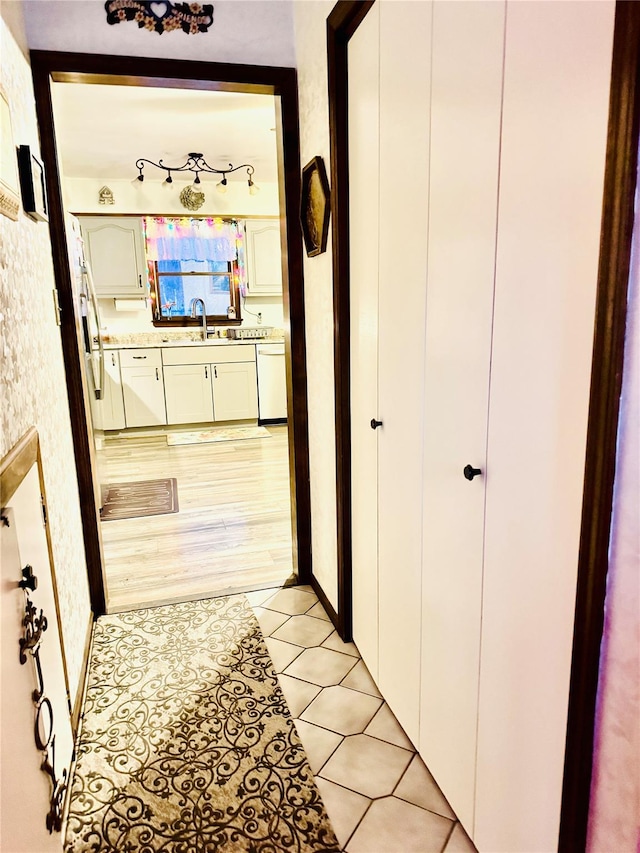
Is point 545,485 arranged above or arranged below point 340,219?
below

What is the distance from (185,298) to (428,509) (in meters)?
5.54

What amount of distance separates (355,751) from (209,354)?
15.5ft

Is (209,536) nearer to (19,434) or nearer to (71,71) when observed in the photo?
(19,434)

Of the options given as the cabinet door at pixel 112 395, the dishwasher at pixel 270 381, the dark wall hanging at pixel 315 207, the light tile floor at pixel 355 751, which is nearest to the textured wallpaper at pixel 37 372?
the light tile floor at pixel 355 751

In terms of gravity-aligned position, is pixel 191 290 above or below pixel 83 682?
above

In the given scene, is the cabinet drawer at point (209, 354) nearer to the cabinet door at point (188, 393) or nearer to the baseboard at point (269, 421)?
the cabinet door at point (188, 393)

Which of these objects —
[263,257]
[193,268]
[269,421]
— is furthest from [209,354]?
[263,257]

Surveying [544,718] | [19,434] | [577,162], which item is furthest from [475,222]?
[19,434]

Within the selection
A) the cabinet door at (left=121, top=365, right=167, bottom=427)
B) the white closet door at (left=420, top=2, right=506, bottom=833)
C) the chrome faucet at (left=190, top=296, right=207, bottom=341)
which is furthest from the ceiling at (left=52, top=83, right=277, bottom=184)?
the white closet door at (left=420, top=2, right=506, bottom=833)

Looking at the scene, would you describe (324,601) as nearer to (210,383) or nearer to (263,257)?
(210,383)

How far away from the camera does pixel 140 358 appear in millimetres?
5691

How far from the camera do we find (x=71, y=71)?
Result: 6.75 feet

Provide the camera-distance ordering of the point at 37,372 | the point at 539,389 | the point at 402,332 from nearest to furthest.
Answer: the point at 539,389, the point at 402,332, the point at 37,372

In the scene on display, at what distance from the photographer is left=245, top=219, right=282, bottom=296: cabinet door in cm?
623
